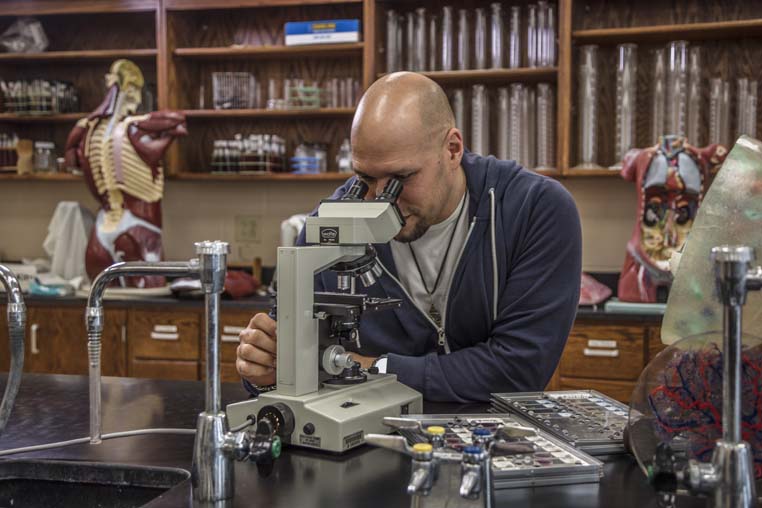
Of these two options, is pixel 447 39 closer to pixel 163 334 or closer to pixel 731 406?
pixel 163 334

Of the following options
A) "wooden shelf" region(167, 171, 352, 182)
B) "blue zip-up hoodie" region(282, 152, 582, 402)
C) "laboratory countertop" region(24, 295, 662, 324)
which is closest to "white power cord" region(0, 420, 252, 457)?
"blue zip-up hoodie" region(282, 152, 582, 402)

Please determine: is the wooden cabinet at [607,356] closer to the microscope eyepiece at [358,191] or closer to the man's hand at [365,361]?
the man's hand at [365,361]

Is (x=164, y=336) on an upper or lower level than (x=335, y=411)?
lower

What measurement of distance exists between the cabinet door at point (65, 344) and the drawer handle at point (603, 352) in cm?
182

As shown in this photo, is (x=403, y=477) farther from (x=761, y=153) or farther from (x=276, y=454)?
(x=761, y=153)

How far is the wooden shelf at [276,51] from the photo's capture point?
358cm

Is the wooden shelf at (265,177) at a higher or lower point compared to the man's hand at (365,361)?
higher

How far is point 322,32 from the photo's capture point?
11.8 feet

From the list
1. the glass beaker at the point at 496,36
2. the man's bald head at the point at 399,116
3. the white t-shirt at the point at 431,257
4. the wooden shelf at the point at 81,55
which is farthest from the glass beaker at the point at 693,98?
the wooden shelf at the point at 81,55

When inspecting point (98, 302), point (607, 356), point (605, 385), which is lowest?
point (605, 385)

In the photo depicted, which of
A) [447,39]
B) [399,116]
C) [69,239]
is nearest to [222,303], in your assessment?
[69,239]

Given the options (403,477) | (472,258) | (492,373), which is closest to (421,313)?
(472,258)

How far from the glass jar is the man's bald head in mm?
2651

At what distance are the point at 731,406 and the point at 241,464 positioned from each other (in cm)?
65
